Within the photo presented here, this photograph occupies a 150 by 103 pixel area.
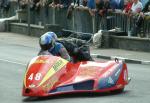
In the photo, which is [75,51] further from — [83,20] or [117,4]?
[83,20]

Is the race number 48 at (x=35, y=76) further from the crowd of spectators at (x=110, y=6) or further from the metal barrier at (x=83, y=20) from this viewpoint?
the metal barrier at (x=83, y=20)

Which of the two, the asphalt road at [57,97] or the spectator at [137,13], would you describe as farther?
the spectator at [137,13]

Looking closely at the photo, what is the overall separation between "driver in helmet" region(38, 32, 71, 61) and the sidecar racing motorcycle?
0.35 m

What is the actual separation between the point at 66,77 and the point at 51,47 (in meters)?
0.96

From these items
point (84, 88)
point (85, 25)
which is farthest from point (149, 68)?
point (85, 25)

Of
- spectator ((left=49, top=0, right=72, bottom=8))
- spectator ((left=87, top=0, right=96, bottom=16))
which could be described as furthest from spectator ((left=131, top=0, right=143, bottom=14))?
spectator ((left=49, top=0, right=72, bottom=8))

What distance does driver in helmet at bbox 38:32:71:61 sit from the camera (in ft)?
42.3

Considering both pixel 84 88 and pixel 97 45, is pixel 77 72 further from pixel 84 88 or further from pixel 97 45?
pixel 97 45

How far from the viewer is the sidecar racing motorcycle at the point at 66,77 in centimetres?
1193

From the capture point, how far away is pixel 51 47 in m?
13.0

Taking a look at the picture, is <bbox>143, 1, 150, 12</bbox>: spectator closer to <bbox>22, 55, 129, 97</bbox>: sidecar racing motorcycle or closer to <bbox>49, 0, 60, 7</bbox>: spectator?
<bbox>49, 0, 60, 7</bbox>: spectator

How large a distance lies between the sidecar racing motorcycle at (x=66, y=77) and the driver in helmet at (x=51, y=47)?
35 cm

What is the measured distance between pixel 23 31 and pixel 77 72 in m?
22.8

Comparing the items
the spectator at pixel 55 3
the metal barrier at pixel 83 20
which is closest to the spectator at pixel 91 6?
the metal barrier at pixel 83 20
